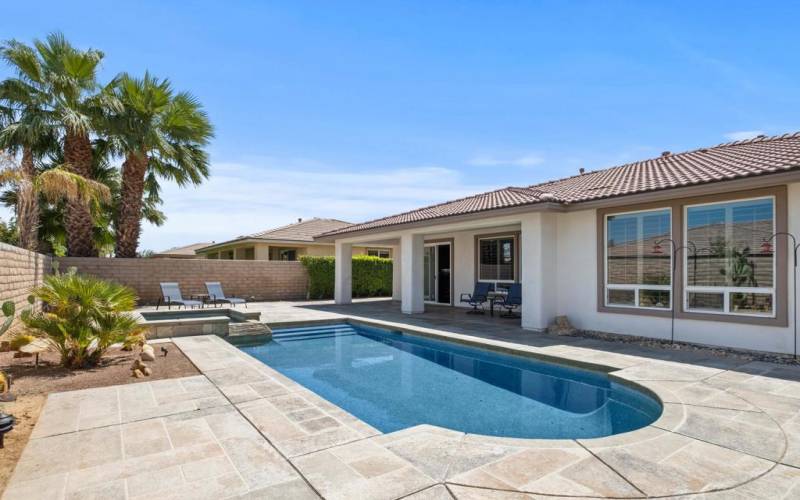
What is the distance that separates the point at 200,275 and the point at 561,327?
16.0 meters

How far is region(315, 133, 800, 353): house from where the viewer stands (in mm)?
8211

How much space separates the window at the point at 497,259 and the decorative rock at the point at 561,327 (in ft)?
15.4

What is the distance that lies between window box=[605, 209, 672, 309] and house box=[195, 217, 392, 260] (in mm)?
14563

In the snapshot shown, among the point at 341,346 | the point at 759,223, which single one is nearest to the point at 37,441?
the point at 341,346

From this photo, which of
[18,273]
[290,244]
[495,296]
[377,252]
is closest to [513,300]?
[495,296]

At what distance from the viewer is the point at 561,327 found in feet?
36.0

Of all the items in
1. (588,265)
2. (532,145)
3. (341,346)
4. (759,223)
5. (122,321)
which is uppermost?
(532,145)

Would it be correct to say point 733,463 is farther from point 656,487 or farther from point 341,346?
point 341,346

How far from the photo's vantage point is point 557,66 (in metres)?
13.8

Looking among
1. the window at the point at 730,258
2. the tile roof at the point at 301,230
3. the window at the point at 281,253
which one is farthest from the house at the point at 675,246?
the window at the point at 281,253

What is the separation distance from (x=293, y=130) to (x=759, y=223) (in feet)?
52.9

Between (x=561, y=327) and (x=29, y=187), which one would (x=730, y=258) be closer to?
(x=561, y=327)

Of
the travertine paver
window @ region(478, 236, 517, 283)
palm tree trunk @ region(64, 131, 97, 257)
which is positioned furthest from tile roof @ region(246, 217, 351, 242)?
the travertine paver

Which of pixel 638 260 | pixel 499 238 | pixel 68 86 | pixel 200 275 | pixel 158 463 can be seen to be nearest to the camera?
pixel 158 463
